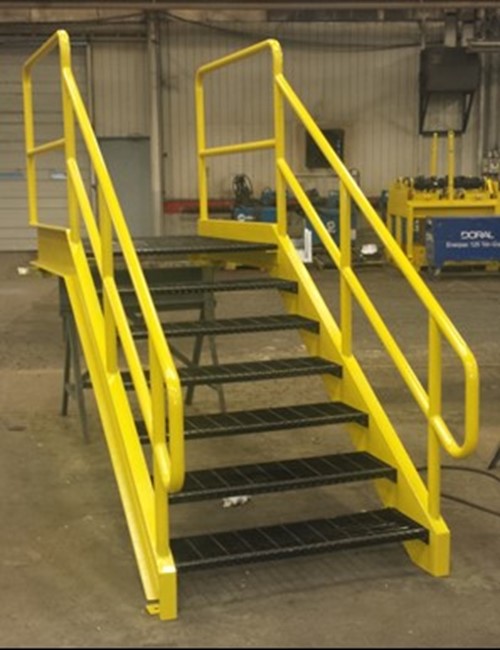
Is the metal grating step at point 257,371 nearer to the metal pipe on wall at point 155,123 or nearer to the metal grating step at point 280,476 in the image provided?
the metal grating step at point 280,476

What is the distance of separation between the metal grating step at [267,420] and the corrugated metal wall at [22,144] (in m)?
12.7

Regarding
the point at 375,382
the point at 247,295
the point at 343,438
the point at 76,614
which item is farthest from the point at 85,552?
the point at 247,295

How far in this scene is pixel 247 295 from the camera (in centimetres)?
1190

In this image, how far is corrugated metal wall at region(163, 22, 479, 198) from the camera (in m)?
15.7

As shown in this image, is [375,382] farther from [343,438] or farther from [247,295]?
[247,295]

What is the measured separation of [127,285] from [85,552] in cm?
182

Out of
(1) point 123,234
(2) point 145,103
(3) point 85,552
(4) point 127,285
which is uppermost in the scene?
(2) point 145,103

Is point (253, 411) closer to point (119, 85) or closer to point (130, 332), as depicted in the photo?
point (130, 332)

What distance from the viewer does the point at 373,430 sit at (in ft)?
13.6

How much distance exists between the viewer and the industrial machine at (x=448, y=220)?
12742mm

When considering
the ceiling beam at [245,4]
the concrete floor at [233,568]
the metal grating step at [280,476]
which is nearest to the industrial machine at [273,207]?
the ceiling beam at [245,4]

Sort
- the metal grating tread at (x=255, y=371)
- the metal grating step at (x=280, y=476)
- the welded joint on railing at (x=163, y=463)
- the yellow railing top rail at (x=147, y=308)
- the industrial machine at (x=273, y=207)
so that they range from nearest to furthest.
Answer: the yellow railing top rail at (x=147, y=308) < the welded joint on railing at (x=163, y=463) < the metal grating step at (x=280, y=476) < the metal grating tread at (x=255, y=371) < the industrial machine at (x=273, y=207)

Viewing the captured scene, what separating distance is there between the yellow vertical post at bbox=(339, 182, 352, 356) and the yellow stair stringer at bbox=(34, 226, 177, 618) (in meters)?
1.14

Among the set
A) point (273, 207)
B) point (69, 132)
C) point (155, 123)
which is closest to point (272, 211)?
point (273, 207)
